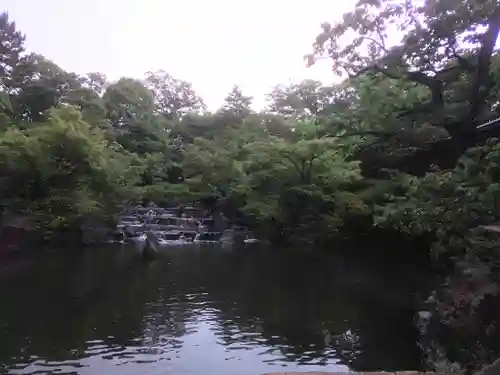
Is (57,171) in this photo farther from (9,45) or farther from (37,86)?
(9,45)

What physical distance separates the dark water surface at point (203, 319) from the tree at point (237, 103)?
18.4 metres

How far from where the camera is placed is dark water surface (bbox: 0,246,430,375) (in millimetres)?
8047

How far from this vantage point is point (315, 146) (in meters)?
21.0

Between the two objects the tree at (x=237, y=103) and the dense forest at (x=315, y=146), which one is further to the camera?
the tree at (x=237, y=103)

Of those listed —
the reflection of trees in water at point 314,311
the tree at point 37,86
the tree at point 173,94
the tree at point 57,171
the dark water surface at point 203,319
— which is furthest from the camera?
the tree at point 173,94

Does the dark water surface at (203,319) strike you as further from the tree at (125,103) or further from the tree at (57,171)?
the tree at (125,103)

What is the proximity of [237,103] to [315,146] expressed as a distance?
14.6 m

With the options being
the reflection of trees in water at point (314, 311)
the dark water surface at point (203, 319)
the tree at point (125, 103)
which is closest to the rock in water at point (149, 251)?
the dark water surface at point (203, 319)

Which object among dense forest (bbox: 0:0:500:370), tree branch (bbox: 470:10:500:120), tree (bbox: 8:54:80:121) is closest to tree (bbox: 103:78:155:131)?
dense forest (bbox: 0:0:500:370)

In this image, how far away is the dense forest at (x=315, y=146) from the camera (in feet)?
31.3

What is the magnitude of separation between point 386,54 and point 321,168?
35.1 feet

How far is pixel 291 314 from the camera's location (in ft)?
35.9

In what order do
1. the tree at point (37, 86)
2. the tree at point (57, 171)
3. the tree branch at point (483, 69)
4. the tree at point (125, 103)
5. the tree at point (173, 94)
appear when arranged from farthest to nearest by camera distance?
the tree at point (173, 94), the tree at point (125, 103), the tree at point (37, 86), the tree at point (57, 171), the tree branch at point (483, 69)

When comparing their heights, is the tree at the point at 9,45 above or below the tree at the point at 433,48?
above
